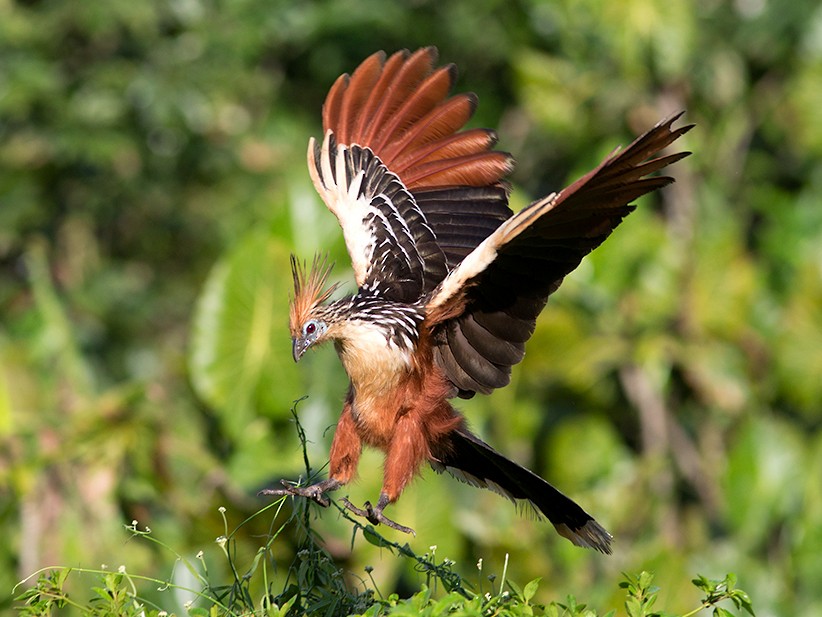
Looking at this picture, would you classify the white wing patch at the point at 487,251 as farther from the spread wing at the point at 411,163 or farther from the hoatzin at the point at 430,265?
the spread wing at the point at 411,163

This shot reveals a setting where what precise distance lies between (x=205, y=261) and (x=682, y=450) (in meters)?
3.78

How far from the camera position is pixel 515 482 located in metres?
3.90

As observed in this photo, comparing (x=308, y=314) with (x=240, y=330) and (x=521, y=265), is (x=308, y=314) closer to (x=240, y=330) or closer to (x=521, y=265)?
(x=521, y=265)

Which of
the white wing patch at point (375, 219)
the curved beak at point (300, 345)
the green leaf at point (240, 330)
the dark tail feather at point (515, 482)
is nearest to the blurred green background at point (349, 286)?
the green leaf at point (240, 330)

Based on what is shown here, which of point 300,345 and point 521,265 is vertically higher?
point 521,265

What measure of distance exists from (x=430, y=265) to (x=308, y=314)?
2.22 feet

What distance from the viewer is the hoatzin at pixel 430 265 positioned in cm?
352

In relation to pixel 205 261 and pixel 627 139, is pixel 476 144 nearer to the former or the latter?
pixel 627 139

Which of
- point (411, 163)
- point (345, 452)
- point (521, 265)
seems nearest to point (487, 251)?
point (521, 265)

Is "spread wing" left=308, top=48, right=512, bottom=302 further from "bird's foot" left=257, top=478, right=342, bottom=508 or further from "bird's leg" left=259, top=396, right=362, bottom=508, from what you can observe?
"bird's foot" left=257, top=478, right=342, bottom=508

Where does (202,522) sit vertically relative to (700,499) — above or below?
above

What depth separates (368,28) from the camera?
32.2ft

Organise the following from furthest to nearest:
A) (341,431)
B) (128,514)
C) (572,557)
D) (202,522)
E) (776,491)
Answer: (776,491) < (572,557) < (128,514) < (202,522) < (341,431)

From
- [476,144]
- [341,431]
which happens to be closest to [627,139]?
[476,144]
